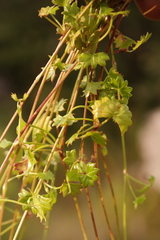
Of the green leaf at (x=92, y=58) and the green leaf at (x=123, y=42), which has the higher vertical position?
the green leaf at (x=123, y=42)

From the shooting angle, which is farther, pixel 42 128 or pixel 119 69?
pixel 119 69

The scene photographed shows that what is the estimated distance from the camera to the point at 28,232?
4.69 feet

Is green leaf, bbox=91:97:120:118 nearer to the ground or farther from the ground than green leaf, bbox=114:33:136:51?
nearer to the ground

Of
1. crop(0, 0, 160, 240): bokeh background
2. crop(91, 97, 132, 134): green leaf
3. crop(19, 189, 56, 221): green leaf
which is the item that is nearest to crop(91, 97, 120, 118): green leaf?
crop(91, 97, 132, 134): green leaf

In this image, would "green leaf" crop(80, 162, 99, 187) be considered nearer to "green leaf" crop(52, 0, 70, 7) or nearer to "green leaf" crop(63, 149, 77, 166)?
"green leaf" crop(63, 149, 77, 166)

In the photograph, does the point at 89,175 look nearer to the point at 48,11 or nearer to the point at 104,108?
the point at 104,108

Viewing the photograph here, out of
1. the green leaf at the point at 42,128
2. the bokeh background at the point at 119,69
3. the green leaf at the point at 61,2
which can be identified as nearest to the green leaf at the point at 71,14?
the green leaf at the point at 61,2

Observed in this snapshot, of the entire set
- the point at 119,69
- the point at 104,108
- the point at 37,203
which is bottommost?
the point at 37,203

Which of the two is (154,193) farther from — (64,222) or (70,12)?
(70,12)

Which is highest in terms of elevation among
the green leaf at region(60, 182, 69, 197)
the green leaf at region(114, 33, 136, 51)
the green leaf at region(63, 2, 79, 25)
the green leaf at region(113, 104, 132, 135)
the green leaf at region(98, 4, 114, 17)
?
the green leaf at region(114, 33, 136, 51)

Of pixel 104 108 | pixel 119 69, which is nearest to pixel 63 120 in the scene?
pixel 104 108

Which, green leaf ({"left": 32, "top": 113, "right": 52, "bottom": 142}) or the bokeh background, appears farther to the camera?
the bokeh background

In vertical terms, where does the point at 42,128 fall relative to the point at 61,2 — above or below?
below

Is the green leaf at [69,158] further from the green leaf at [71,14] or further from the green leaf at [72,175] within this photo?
the green leaf at [71,14]
